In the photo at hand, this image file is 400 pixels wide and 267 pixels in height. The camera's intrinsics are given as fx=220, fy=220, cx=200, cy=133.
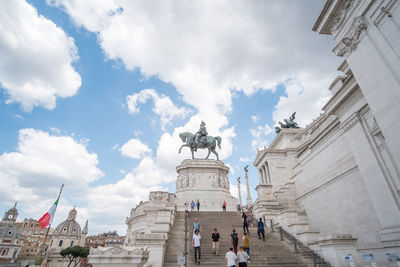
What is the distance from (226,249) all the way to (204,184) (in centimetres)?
1582

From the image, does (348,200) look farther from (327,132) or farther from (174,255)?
(174,255)

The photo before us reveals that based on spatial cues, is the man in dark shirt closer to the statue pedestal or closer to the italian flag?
the statue pedestal

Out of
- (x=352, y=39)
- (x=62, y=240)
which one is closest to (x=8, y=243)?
(x=62, y=240)

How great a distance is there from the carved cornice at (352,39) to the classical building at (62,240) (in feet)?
251

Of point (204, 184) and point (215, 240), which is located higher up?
point (204, 184)

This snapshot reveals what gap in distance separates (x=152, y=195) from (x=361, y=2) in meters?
23.2

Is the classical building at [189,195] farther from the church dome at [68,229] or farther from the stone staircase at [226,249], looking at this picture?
the church dome at [68,229]

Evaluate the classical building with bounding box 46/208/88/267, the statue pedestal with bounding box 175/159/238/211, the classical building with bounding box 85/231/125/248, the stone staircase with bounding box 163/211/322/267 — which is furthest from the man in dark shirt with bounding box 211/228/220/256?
the classical building with bounding box 85/231/125/248

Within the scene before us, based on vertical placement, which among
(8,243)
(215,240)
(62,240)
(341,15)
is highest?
(341,15)

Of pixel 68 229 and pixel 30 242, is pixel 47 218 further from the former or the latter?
pixel 30 242

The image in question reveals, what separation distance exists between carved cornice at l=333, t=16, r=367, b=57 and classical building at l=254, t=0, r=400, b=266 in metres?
0.04

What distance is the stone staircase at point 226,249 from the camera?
36.9ft

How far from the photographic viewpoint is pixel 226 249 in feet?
42.0

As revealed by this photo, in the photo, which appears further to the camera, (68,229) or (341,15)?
(68,229)
